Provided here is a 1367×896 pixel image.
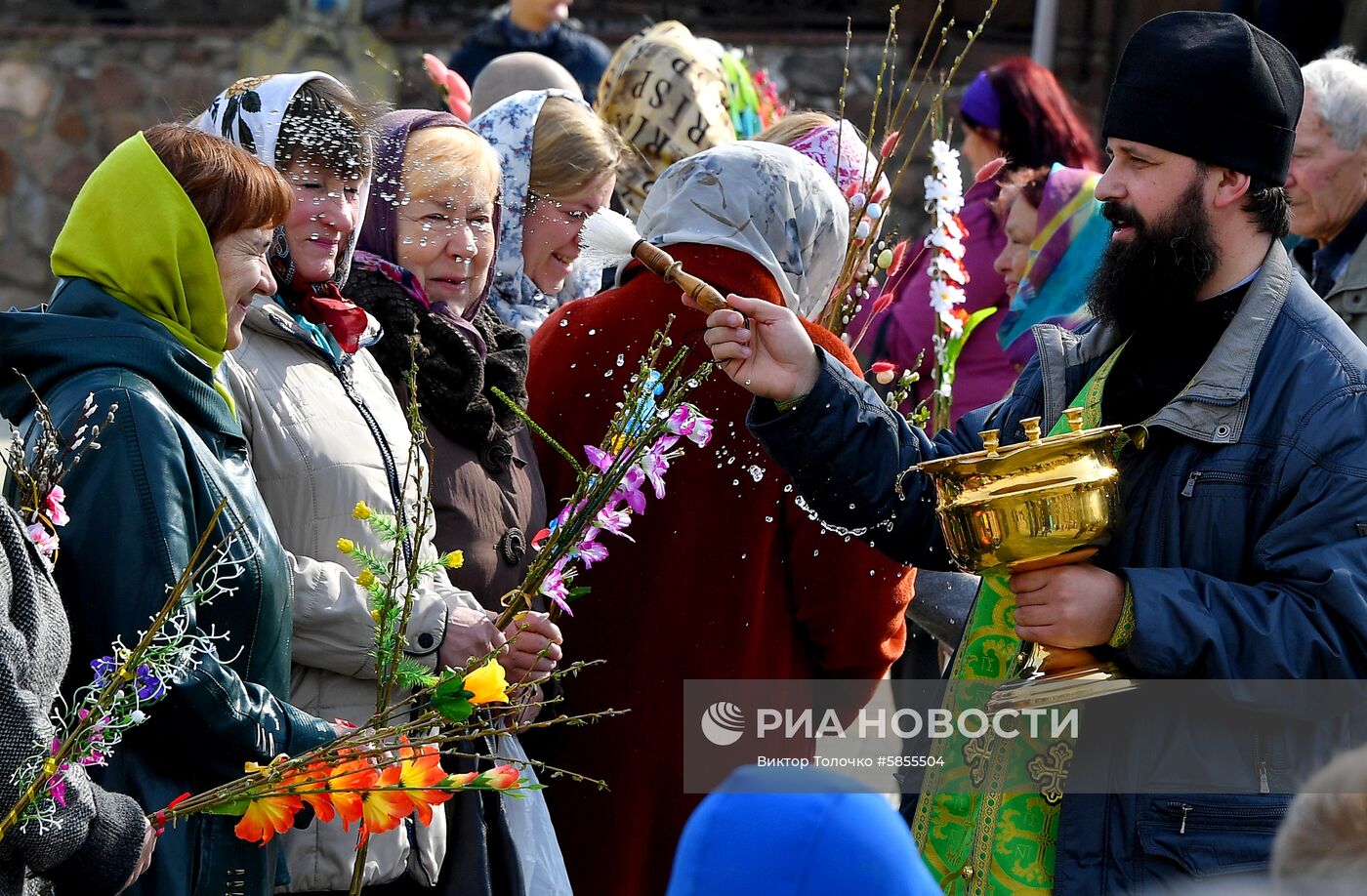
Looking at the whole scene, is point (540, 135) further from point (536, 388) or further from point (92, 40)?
point (92, 40)

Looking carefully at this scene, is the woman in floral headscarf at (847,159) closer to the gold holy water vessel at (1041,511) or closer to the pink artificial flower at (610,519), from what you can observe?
the pink artificial flower at (610,519)

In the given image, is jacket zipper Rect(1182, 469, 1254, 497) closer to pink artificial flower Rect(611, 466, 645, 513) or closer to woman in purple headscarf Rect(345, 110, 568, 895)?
pink artificial flower Rect(611, 466, 645, 513)

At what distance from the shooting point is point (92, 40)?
10328 mm

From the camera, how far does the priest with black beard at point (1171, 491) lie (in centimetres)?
269

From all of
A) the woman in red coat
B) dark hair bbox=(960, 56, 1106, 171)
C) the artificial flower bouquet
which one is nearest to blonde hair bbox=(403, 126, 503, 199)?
the woman in red coat

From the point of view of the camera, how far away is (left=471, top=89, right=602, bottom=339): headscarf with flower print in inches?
157

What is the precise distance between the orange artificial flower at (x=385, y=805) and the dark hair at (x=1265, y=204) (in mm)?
1553

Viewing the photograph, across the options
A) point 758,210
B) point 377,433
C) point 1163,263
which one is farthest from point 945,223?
point 377,433

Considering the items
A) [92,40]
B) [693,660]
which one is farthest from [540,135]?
[92,40]

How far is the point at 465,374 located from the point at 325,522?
0.46m

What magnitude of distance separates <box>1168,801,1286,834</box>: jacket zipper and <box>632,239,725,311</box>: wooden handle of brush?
102 centimetres

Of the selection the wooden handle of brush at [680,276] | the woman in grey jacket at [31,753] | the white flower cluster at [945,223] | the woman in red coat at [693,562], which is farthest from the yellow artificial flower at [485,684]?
the white flower cluster at [945,223]

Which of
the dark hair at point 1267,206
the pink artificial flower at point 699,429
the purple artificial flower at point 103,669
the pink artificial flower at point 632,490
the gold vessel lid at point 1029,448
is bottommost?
the purple artificial flower at point 103,669

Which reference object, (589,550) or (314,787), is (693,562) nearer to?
(589,550)
